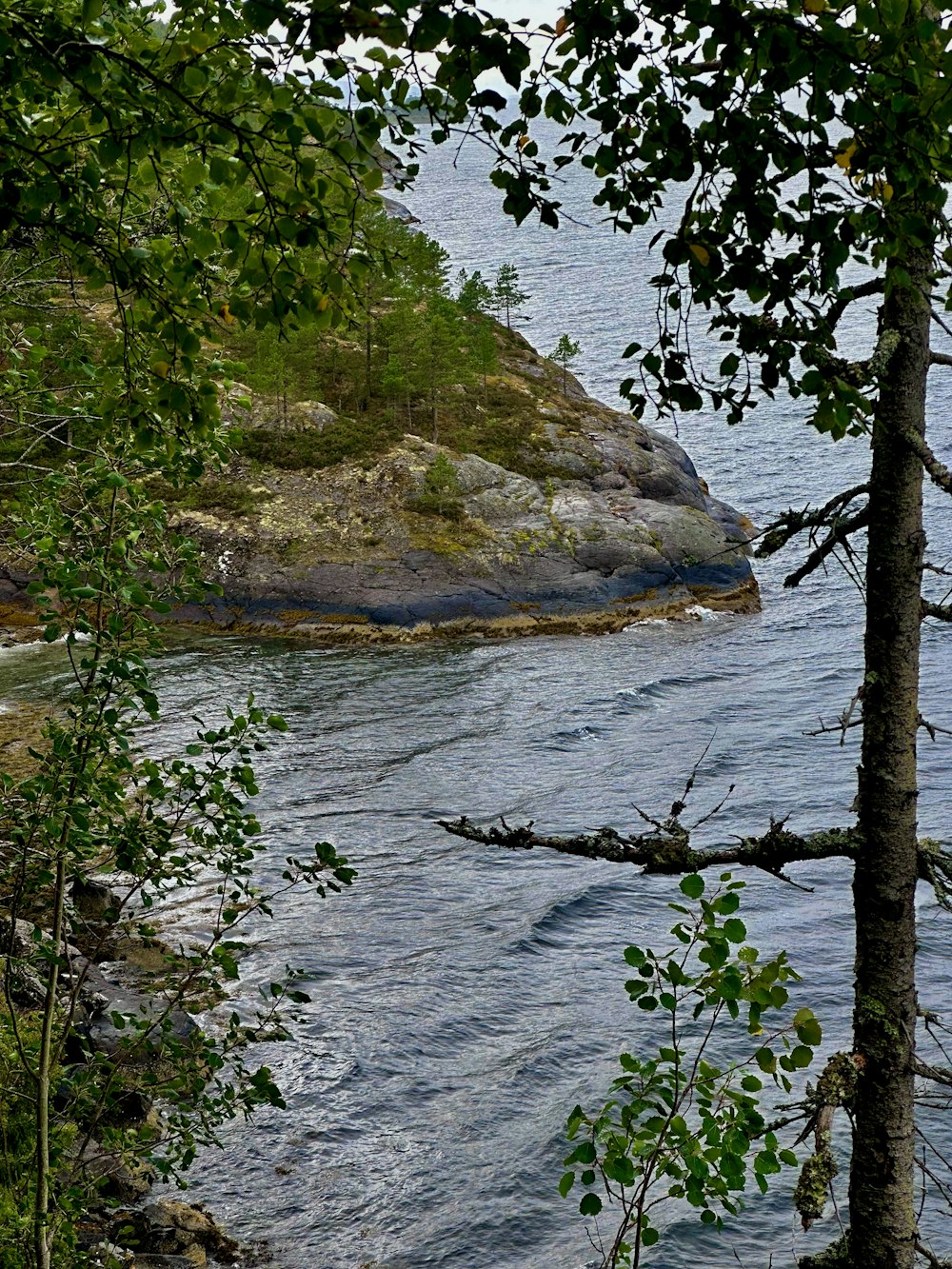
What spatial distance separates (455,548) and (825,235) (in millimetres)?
32743

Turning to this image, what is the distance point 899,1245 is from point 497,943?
12.4m

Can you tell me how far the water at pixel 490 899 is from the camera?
39.6 feet

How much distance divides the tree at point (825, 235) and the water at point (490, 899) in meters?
7.31

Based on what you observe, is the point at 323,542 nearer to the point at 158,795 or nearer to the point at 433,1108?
the point at 433,1108

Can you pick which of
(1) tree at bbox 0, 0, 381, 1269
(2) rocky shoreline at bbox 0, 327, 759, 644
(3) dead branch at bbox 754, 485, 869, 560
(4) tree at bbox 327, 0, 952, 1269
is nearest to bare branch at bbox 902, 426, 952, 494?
(4) tree at bbox 327, 0, 952, 1269

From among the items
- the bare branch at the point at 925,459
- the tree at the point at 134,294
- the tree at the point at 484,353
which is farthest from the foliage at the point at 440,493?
the bare branch at the point at 925,459

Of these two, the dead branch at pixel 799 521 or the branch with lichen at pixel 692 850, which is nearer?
the branch with lichen at pixel 692 850

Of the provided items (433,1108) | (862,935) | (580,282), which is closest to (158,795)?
(862,935)

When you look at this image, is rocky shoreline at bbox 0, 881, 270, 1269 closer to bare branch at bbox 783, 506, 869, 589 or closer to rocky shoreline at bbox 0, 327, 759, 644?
bare branch at bbox 783, 506, 869, 589

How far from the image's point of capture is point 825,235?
3766 mm

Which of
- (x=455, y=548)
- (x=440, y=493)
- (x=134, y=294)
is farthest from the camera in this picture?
(x=440, y=493)

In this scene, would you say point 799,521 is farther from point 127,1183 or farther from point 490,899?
point 490,899

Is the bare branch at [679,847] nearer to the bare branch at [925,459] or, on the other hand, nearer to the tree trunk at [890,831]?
the tree trunk at [890,831]

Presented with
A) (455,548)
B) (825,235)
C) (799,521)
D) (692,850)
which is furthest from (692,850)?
(455,548)
